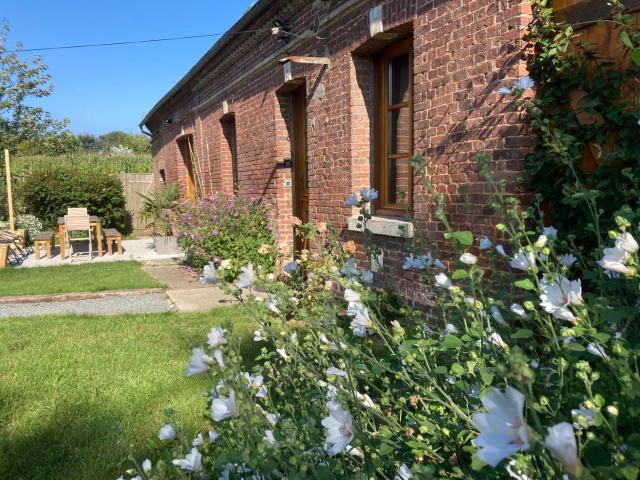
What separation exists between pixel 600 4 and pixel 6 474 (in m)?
4.40

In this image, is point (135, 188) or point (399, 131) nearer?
point (399, 131)

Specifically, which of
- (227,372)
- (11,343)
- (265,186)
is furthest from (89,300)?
(227,372)

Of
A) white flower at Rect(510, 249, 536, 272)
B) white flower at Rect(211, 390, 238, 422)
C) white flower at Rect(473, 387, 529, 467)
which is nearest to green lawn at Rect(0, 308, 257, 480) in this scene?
white flower at Rect(211, 390, 238, 422)

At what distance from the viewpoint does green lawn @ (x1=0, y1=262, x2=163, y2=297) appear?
8.14 metres

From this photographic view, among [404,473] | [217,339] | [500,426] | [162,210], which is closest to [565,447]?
[500,426]

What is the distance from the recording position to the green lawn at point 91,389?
122 inches

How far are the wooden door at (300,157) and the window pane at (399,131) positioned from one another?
2158mm

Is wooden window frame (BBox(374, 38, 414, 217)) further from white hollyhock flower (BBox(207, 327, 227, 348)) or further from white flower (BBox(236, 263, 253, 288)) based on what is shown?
white hollyhock flower (BBox(207, 327, 227, 348))

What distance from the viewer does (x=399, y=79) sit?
17.6 feet

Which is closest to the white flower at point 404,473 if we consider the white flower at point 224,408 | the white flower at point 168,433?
the white flower at point 224,408

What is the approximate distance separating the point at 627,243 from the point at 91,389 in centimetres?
397

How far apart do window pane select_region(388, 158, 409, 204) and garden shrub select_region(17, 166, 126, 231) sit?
43.7 feet

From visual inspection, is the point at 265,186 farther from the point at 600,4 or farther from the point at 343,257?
the point at 343,257

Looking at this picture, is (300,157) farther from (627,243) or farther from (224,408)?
(627,243)
